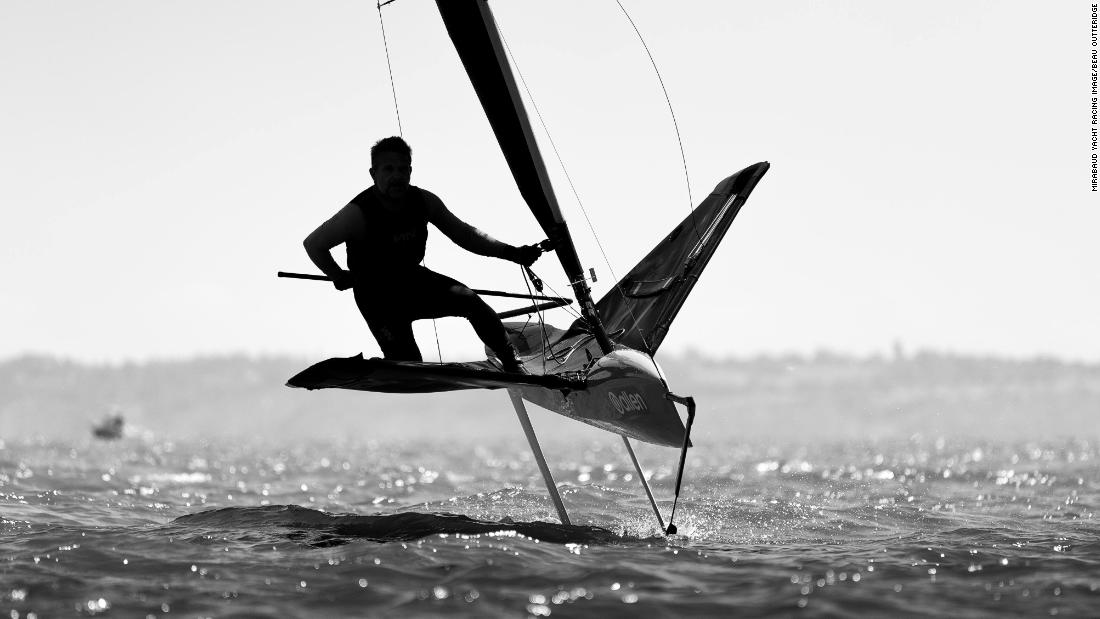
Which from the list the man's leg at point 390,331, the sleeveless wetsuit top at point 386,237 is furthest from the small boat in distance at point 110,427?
the sleeveless wetsuit top at point 386,237

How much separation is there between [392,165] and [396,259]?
23.8 inches

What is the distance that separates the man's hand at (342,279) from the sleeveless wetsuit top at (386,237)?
0.29 ft

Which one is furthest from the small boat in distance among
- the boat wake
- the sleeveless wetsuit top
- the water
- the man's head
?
the man's head

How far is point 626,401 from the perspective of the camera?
22.1 ft

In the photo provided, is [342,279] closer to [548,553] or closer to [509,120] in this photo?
[509,120]

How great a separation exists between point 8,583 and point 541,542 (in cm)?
277

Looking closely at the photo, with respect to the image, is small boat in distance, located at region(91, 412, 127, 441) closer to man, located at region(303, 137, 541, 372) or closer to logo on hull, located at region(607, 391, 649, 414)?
man, located at region(303, 137, 541, 372)

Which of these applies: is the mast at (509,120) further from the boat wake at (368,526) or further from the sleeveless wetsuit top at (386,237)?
the boat wake at (368,526)

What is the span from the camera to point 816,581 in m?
5.23

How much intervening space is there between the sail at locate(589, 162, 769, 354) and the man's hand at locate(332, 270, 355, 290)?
209 centimetres

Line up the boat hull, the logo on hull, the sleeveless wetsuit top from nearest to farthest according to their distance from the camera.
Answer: the boat hull, the logo on hull, the sleeveless wetsuit top

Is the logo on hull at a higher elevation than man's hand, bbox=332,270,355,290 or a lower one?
lower

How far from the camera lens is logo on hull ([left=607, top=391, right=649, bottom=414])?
260 inches

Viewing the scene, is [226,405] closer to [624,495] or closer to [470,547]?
[624,495]
